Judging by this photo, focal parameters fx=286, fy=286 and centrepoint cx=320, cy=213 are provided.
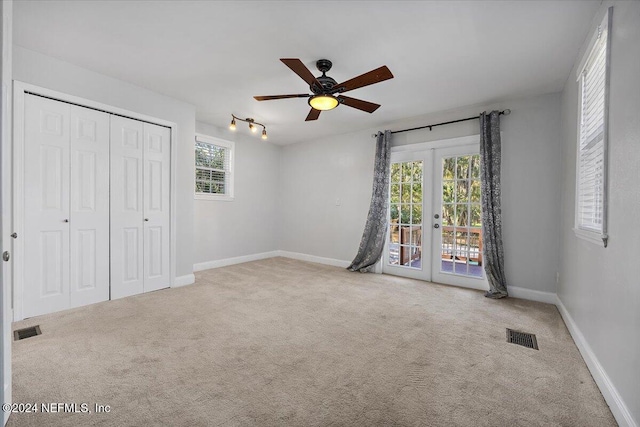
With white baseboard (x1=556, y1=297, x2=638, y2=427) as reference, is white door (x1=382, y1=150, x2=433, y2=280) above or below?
above

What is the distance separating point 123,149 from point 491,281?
5.12m

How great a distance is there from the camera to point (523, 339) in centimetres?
259

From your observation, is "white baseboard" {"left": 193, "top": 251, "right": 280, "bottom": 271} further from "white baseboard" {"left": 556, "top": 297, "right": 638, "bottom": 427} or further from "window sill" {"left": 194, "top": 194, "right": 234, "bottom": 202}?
"white baseboard" {"left": 556, "top": 297, "right": 638, "bottom": 427}

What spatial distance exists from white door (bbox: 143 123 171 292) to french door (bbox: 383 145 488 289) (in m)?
3.55

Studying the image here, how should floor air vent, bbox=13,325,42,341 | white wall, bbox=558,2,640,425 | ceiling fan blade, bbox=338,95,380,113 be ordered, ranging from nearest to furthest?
white wall, bbox=558,2,640,425 → floor air vent, bbox=13,325,42,341 → ceiling fan blade, bbox=338,95,380,113

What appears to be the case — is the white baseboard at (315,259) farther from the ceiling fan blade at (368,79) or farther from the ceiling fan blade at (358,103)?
the ceiling fan blade at (368,79)

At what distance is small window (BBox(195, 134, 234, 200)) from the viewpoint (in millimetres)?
5211

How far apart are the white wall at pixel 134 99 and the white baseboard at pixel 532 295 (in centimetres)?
461

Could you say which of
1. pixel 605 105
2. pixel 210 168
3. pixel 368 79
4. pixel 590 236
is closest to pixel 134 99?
pixel 210 168

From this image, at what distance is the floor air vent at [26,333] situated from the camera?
8.20 feet

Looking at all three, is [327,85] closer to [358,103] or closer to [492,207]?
[358,103]

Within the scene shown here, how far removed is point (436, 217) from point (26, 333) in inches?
197

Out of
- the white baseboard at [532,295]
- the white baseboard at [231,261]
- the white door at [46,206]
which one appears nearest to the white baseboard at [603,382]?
the white baseboard at [532,295]

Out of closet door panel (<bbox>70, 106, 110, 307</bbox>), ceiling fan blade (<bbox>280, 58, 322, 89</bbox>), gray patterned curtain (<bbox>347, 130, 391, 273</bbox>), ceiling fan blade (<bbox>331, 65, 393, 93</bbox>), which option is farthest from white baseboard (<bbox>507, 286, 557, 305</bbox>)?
closet door panel (<bbox>70, 106, 110, 307</bbox>)
